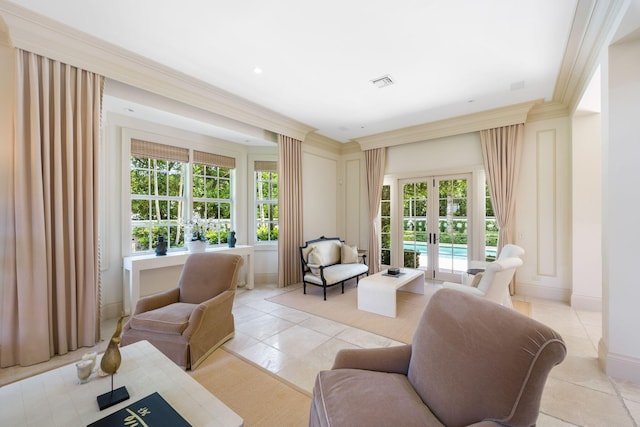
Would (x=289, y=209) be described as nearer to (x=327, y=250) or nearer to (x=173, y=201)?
(x=327, y=250)

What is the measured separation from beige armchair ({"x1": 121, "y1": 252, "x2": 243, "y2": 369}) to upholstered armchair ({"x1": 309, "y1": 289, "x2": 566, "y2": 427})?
1438 mm

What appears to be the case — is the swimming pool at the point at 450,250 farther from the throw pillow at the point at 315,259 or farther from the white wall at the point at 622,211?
the white wall at the point at 622,211

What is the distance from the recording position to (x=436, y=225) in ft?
17.2

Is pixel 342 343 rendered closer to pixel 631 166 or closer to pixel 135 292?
pixel 135 292

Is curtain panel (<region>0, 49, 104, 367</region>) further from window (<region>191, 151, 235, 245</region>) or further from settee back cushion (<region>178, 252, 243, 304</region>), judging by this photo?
window (<region>191, 151, 235, 245</region>)

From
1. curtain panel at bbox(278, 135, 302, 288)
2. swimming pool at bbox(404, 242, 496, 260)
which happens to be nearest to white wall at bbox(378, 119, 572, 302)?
swimming pool at bbox(404, 242, 496, 260)

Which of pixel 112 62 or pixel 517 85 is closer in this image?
pixel 112 62

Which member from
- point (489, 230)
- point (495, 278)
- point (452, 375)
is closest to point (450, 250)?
point (489, 230)

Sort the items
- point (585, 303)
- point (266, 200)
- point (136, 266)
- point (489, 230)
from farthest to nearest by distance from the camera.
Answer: point (266, 200), point (489, 230), point (585, 303), point (136, 266)

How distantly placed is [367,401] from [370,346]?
156cm

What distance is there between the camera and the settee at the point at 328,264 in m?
4.37

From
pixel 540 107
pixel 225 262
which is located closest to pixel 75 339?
pixel 225 262

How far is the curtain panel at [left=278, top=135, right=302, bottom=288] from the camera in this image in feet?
16.3

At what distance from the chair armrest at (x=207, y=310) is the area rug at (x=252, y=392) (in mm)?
364
